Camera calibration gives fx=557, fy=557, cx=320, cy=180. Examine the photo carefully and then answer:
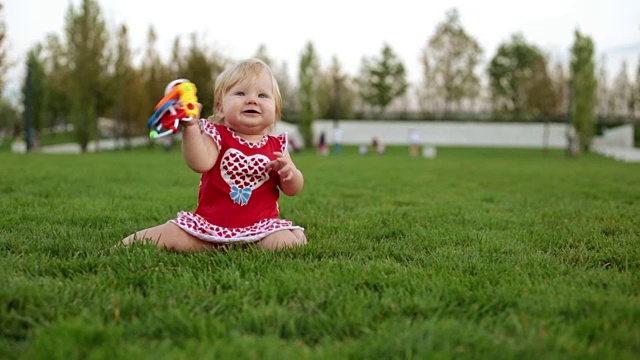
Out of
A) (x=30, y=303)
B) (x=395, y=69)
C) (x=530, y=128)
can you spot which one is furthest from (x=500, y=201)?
(x=395, y=69)

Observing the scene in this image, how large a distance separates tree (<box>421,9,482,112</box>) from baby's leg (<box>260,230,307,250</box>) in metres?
54.9

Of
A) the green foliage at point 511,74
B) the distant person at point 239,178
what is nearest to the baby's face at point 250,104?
the distant person at point 239,178

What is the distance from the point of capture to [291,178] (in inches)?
138

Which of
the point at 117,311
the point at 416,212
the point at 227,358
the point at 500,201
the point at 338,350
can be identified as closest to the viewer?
the point at 227,358

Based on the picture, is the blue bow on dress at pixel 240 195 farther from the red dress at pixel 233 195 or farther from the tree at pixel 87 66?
the tree at pixel 87 66

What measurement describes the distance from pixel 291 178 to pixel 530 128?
48193 millimetres

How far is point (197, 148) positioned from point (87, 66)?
104 ft

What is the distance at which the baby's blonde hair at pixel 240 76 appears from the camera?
11.5 feet

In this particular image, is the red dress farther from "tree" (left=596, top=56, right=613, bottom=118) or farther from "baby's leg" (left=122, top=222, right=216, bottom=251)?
"tree" (left=596, top=56, right=613, bottom=118)

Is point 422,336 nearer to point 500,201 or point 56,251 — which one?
point 56,251

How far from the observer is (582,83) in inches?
1394

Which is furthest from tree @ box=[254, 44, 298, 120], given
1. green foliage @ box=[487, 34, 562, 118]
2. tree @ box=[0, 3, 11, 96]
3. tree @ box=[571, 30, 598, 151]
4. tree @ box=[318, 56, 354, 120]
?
tree @ box=[0, 3, 11, 96]

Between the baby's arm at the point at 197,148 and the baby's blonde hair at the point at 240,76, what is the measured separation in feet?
1.15

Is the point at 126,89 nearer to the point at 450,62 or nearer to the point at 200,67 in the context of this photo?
the point at 200,67
